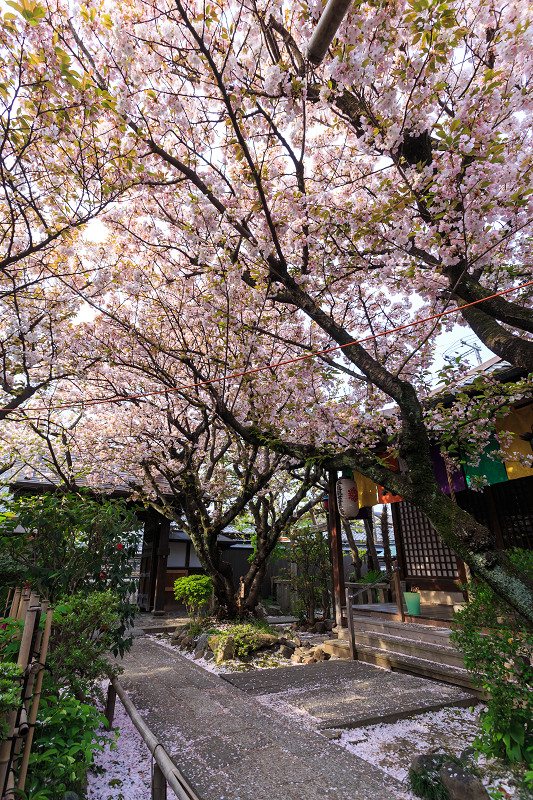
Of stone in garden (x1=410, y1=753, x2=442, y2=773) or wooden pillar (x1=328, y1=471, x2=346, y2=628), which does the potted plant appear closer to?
wooden pillar (x1=328, y1=471, x2=346, y2=628)

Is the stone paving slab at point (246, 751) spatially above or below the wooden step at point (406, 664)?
below

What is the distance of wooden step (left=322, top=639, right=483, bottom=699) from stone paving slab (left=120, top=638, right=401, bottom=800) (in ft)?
8.17

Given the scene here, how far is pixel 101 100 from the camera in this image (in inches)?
166

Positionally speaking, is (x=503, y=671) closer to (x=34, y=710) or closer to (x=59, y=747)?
(x=59, y=747)

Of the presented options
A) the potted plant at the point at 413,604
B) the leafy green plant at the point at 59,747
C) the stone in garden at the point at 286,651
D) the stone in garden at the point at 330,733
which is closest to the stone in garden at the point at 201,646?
the stone in garden at the point at 286,651

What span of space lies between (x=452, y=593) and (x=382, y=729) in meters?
5.38

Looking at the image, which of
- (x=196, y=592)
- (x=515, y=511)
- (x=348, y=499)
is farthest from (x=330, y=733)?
(x=196, y=592)

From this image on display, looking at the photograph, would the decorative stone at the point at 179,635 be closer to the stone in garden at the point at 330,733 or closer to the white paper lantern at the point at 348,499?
the white paper lantern at the point at 348,499

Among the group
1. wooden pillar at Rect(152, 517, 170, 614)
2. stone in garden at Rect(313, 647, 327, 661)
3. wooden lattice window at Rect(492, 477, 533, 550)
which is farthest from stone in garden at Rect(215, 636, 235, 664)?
wooden pillar at Rect(152, 517, 170, 614)

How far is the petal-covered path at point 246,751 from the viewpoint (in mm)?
3174

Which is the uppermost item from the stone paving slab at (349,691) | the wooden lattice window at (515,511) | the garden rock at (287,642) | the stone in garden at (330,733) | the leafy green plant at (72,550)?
the wooden lattice window at (515,511)

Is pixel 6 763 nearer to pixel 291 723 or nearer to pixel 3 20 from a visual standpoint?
→ pixel 291 723

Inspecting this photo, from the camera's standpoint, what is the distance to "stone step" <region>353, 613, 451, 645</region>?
6.71m

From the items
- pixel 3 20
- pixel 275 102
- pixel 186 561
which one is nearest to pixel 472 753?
pixel 275 102
